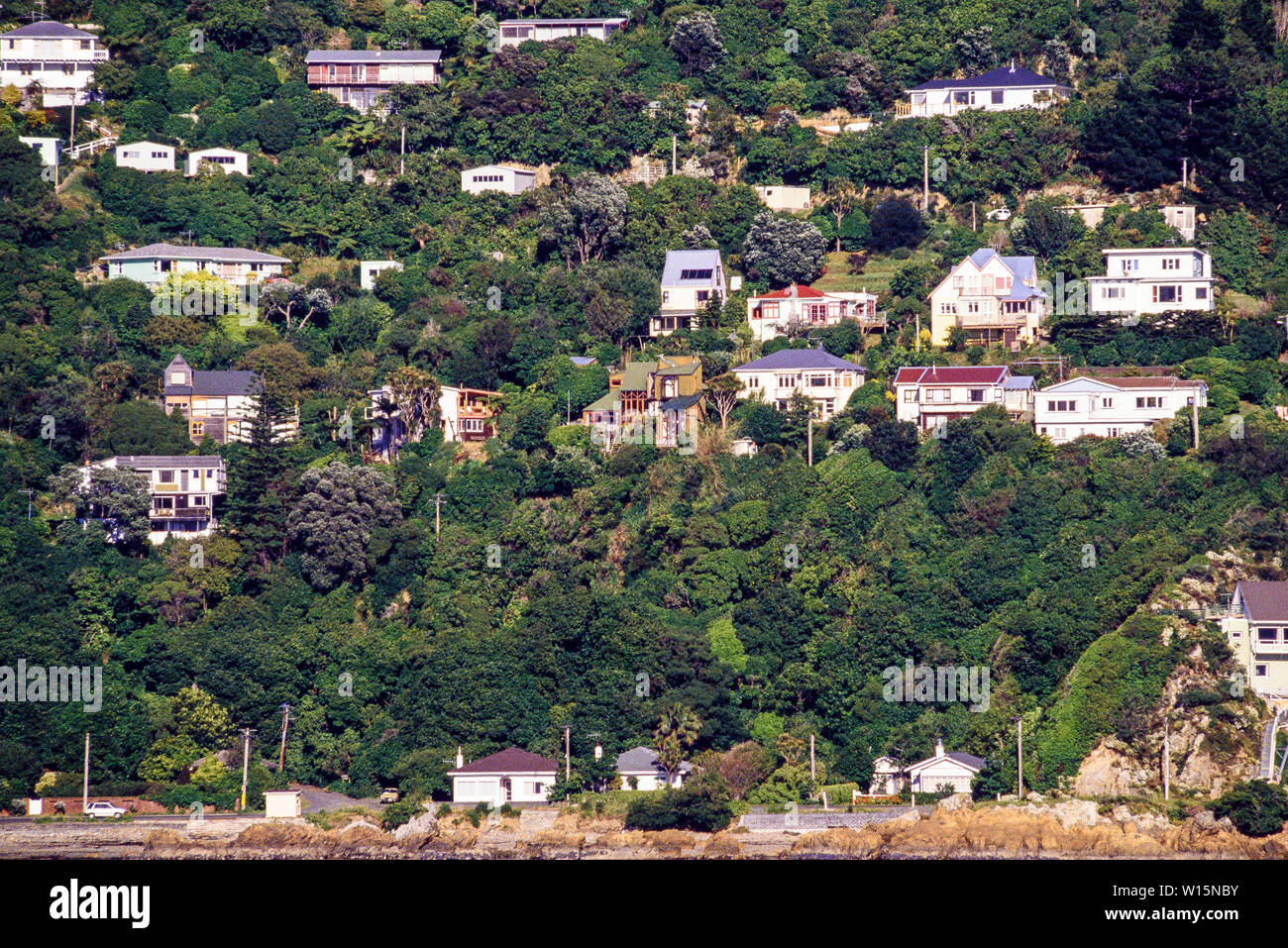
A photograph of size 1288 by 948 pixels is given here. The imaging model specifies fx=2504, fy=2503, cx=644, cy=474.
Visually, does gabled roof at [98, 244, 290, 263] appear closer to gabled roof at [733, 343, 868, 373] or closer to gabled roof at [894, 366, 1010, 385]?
gabled roof at [733, 343, 868, 373]

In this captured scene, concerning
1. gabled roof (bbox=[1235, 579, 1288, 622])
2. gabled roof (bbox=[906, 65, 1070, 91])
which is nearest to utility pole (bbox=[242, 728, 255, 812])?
gabled roof (bbox=[1235, 579, 1288, 622])

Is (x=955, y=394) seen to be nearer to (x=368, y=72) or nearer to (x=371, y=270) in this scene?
(x=371, y=270)

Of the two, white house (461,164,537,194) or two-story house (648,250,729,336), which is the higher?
white house (461,164,537,194)

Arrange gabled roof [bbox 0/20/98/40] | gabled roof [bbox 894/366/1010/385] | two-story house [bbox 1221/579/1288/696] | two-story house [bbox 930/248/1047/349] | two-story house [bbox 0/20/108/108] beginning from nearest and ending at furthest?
two-story house [bbox 1221/579/1288/696] < gabled roof [bbox 894/366/1010/385] < two-story house [bbox 930/248/1047/349] < two-story house [bbox 0/20/108/108] < gabled roof [bbox 0/20/98/40]

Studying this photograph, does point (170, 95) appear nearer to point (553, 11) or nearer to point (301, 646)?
point (553, 11)

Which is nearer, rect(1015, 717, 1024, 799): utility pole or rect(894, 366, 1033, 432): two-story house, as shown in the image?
rect(1015, 717, 1024, 799): utility pole
